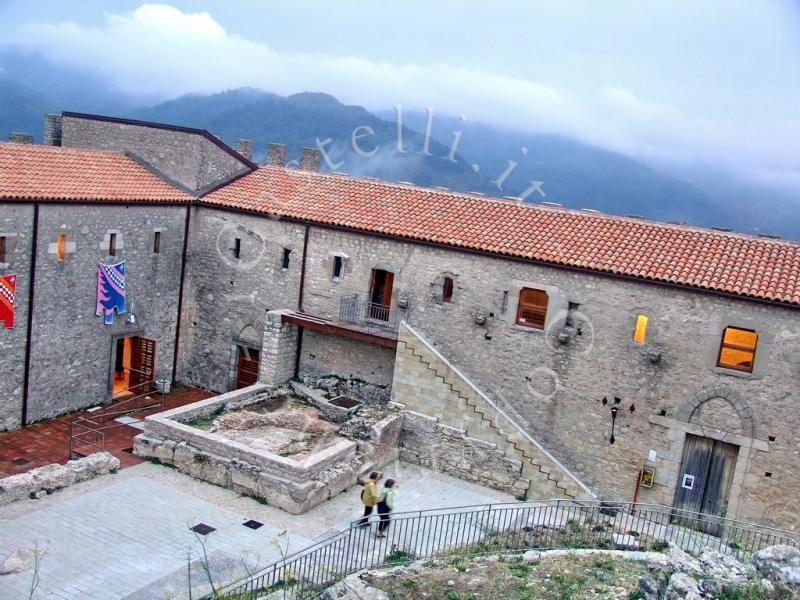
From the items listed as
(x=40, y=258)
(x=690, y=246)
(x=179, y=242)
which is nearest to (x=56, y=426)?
(x=40, y=258)

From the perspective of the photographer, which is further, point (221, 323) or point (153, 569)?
point (221, 323)

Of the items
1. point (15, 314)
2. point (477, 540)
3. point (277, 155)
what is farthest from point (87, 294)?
point (477, 540)

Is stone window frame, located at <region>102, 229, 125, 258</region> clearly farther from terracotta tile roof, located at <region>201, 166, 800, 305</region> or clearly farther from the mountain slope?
the mountain slope

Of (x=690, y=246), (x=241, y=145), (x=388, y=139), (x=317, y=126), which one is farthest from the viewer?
(x=317, y=126)

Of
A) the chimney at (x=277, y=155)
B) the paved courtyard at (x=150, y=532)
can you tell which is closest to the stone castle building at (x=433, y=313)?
the paved courtyard at (x=150, y=532)

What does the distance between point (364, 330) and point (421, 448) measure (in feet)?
13.2

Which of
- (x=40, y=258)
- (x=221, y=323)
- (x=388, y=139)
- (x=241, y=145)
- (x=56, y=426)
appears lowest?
(x=56, y=426)

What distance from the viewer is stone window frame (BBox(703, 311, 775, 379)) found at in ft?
61.0

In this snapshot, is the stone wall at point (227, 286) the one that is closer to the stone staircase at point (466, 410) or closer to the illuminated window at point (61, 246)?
the stone staircase at point (466, 410)

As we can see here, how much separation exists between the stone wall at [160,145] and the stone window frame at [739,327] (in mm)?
17644

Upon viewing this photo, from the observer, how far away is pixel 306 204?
25031 mm

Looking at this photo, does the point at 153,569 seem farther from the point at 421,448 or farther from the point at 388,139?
the point at 388,139

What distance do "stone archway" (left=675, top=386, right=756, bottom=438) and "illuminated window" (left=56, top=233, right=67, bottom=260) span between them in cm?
1801

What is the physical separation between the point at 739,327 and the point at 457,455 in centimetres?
841
